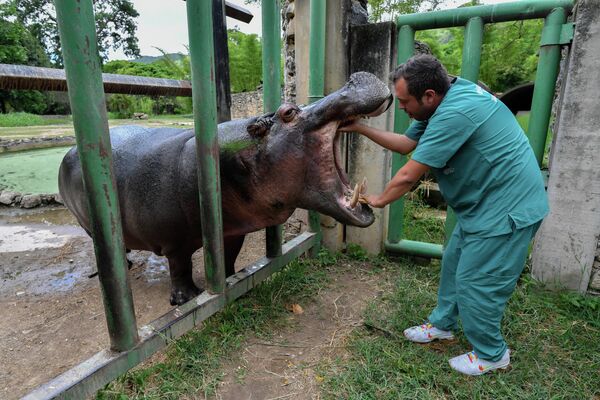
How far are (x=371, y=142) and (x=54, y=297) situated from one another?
3.07m

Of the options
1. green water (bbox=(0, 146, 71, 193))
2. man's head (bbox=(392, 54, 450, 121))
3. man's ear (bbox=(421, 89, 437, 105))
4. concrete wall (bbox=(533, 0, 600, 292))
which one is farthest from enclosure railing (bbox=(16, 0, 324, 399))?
green water (bbox=(0, 146, 71, 193))

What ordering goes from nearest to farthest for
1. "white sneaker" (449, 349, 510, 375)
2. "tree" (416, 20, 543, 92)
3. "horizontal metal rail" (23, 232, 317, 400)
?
"horizontal metal rail" (23, 232, 317, 400) < "white sneaker" (449, 349, 510, 375) < "tree" (416, 20, 543, 92)

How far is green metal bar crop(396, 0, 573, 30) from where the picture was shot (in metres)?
2.87

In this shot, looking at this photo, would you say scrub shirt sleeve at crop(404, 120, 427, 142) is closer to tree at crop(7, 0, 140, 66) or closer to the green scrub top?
the green scrub top

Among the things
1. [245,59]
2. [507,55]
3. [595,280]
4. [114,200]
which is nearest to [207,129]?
[114,200]

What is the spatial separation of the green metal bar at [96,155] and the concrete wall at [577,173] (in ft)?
9.53

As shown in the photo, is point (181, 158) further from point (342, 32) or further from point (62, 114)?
point (62, 114)

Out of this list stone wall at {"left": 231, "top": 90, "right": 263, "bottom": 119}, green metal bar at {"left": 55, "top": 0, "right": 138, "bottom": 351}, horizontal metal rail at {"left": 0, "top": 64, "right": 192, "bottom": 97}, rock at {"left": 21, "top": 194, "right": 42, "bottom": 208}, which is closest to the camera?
green metal bar at {"left": 55, "top": 0, "right": 138, "bottom": 351}

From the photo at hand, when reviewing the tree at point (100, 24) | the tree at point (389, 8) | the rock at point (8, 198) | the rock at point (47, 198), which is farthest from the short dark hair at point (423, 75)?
the tree at point (100, 24)

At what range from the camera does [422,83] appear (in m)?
2.14

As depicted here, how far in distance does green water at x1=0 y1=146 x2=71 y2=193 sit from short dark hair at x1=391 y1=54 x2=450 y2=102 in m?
6.78

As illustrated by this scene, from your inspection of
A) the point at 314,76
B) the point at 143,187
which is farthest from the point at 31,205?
the point at 314,76

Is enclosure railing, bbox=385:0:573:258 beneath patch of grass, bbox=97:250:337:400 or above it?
above

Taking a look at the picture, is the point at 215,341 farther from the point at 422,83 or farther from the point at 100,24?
the point at 100,24
